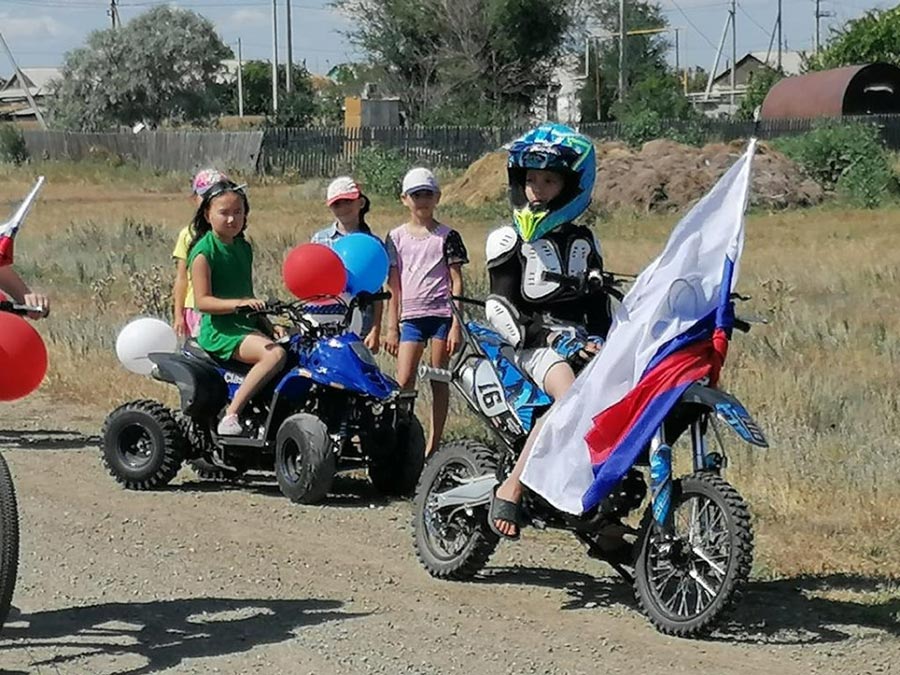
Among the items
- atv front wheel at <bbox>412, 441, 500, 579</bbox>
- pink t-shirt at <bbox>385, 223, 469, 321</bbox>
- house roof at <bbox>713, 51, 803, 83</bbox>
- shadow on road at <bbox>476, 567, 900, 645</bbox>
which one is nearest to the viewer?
shadow on road at <bbox>476, 567, 900, 645</bbox>

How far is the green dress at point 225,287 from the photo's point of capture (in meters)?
9.38

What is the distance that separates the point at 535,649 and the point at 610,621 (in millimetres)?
531

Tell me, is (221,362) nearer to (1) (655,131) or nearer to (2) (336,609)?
(2) (336,609)

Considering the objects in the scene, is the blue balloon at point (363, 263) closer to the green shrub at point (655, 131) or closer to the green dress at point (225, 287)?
the green dress at point (225, 287)

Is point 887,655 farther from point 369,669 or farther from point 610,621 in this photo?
point 369,669

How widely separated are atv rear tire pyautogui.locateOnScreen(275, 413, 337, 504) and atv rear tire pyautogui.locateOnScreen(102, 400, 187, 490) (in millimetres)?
699

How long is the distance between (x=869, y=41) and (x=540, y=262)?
7909cm

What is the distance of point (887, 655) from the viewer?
247 inches

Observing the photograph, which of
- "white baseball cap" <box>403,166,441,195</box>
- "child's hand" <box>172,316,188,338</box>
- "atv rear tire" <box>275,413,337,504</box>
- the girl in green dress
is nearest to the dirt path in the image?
"atv rear tire" <box>275,413,337,504</box>

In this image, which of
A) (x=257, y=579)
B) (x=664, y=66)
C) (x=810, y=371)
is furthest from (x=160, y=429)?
(x=664, y=66)

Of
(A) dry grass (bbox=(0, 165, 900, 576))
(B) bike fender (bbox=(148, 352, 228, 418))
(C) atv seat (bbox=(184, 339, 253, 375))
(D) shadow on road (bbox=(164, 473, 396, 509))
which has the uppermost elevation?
(C) atv seat (bbox=(184, 339, 253, 375))

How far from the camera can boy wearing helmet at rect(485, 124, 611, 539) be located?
274 inches

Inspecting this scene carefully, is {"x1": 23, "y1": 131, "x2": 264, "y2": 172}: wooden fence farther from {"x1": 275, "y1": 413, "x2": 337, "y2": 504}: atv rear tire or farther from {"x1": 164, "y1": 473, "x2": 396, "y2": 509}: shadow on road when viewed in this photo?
{"x1": 275, "y1": 413, "x2": 337, "y2": 504}: atv rear tire

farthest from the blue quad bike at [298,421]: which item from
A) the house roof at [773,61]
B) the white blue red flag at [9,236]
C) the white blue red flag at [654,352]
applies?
the house roof at [773,61]
